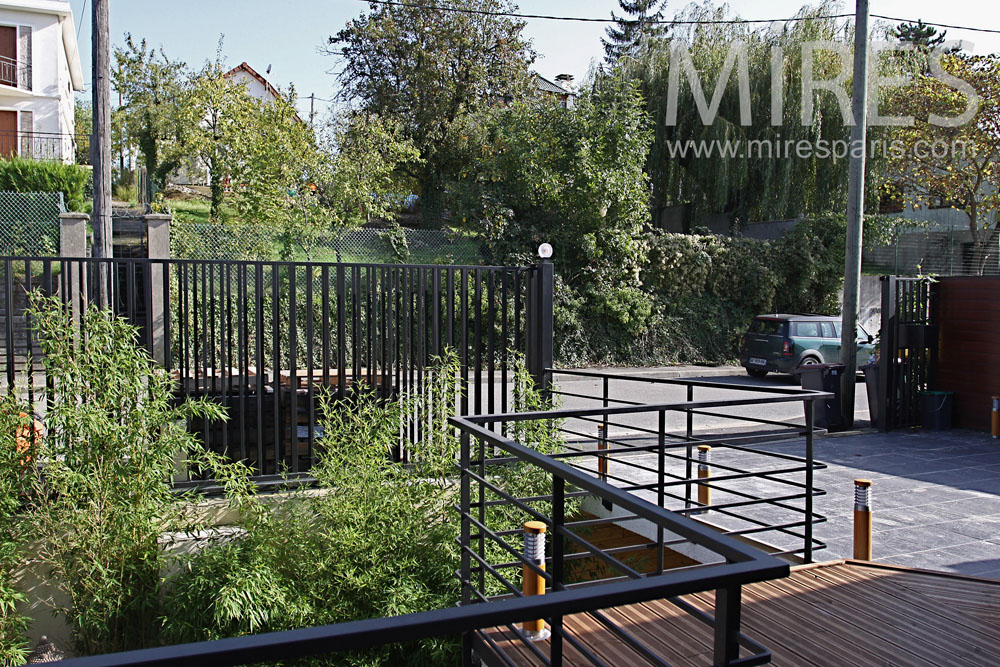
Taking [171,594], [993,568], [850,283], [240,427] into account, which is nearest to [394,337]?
[240,427]

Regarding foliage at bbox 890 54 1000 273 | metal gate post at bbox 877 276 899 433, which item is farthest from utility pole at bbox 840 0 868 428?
foliage at bbox 890 54 1000 273

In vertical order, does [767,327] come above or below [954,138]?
below

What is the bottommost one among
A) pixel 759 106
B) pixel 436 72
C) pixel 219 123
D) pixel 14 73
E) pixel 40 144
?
pixel 219 123

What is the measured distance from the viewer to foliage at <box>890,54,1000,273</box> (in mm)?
17125

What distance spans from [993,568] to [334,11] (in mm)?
23359

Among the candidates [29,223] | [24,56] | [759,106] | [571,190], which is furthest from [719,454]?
[24,56]

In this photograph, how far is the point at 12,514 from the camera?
15.2ft

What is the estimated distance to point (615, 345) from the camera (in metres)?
19.3

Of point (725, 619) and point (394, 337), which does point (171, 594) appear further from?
point (725, 619)

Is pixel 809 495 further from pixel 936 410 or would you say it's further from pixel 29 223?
pixel 29 223

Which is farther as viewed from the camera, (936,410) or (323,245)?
(323,245)

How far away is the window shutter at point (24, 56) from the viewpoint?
28.5 m

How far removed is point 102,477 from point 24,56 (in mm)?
30860

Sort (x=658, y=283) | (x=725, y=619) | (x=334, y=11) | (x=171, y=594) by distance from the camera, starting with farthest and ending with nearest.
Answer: (x=334, y=11) → (x=658, y=283) → (x=171, y=594) → (x=725, y=619)
